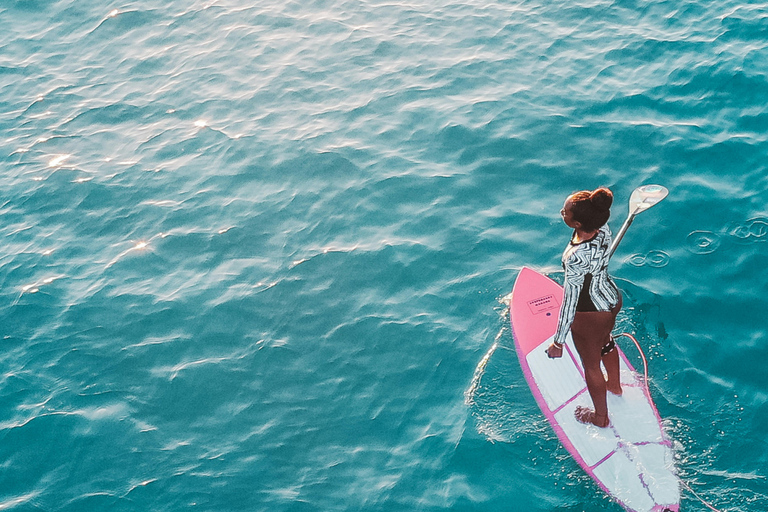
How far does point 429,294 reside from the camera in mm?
8180

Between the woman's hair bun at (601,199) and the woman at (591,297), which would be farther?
the woman at (591,297)

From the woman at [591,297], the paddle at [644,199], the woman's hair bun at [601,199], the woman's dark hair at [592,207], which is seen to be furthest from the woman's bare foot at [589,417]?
the woman's hair bun at [601,199]

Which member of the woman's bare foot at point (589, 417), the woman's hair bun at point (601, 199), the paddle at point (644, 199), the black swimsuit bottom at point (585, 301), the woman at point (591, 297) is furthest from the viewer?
the woman's bare foot at point (589, 417)

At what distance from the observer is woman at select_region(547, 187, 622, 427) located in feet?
17.4

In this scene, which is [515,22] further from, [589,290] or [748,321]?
[589,290]

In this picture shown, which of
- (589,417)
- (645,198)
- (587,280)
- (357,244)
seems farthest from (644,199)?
(357,244)

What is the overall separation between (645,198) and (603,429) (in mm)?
2167

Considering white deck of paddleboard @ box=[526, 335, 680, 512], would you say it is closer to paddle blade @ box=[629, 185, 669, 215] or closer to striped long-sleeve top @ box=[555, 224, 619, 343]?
striped long-sleeve top @ box=[555, 224, 619, 343]

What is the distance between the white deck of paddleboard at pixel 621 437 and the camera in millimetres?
6023

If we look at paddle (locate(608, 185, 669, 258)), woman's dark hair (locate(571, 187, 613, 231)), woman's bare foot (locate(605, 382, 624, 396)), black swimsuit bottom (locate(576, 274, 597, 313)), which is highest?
woman's dark hair (locate(571, 187, 613, 231))

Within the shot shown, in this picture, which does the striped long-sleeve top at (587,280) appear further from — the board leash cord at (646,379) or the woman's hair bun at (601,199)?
the board leash cord at (646,379)

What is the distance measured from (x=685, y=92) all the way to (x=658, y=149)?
1.54 m

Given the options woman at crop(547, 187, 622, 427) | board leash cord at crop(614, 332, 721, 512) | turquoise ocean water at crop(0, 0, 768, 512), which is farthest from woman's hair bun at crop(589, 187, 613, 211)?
turquoise ocean water at crop(0, 0, 768, 512)

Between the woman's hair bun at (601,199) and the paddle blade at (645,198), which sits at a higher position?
the woman's hair bun at (601,199)
